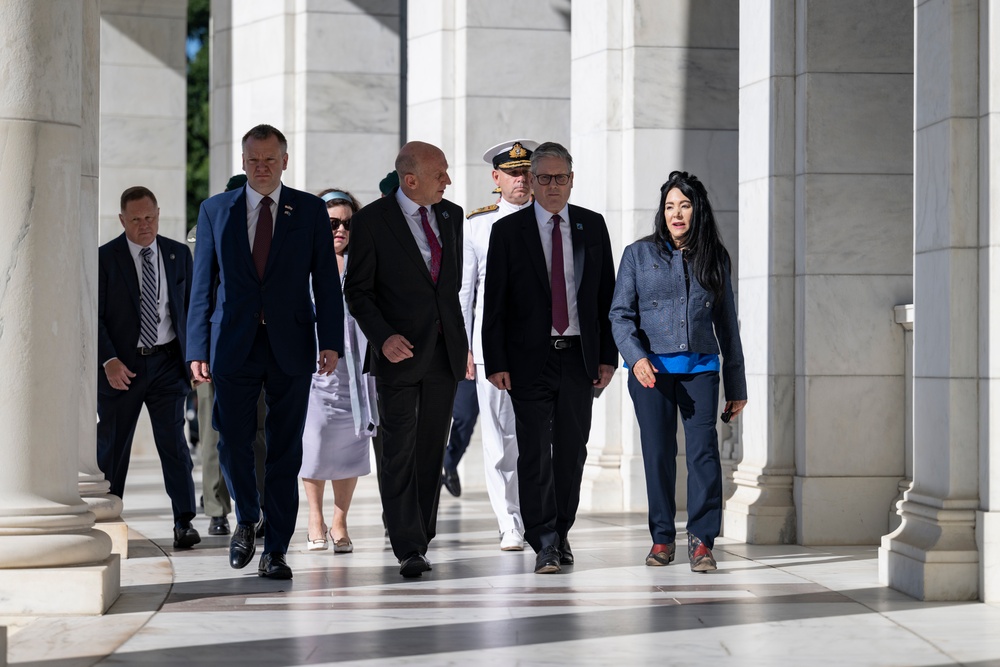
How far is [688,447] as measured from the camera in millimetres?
9305

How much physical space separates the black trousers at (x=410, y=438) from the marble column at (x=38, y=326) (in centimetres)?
176

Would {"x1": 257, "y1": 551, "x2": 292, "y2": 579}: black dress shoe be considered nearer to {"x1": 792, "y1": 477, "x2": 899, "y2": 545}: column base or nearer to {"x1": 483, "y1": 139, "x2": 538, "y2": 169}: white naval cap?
{"x1": 483, "y1": 139, "x2": 538, "y2": 169}: white naval cap

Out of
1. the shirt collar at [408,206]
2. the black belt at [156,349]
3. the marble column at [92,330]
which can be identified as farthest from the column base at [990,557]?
the black belt at [156,349]

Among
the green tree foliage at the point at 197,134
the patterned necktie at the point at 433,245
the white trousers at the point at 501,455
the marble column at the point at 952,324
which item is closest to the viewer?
the marble column at the point at 952,324

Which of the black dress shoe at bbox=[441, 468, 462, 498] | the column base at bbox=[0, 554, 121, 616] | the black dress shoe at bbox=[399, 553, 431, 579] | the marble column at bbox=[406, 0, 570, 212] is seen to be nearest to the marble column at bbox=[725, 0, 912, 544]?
the black dress shoe at bbox=[399, 553, 431, 579]

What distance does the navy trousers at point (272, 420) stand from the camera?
29.0 feet

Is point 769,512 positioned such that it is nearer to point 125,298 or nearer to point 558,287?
point 558,287

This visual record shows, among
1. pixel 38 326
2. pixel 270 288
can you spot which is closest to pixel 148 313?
pixel 270 288

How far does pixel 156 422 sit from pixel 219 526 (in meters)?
1.06

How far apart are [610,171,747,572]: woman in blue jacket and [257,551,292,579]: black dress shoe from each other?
202 cm

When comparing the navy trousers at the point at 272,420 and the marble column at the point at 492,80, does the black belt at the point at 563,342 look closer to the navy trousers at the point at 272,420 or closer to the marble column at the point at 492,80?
the navy trousers at the point at 272,420

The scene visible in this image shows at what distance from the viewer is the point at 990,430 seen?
26.8ft

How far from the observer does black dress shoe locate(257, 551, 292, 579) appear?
881cm

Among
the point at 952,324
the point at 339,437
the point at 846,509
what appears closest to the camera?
the point at 952,324
